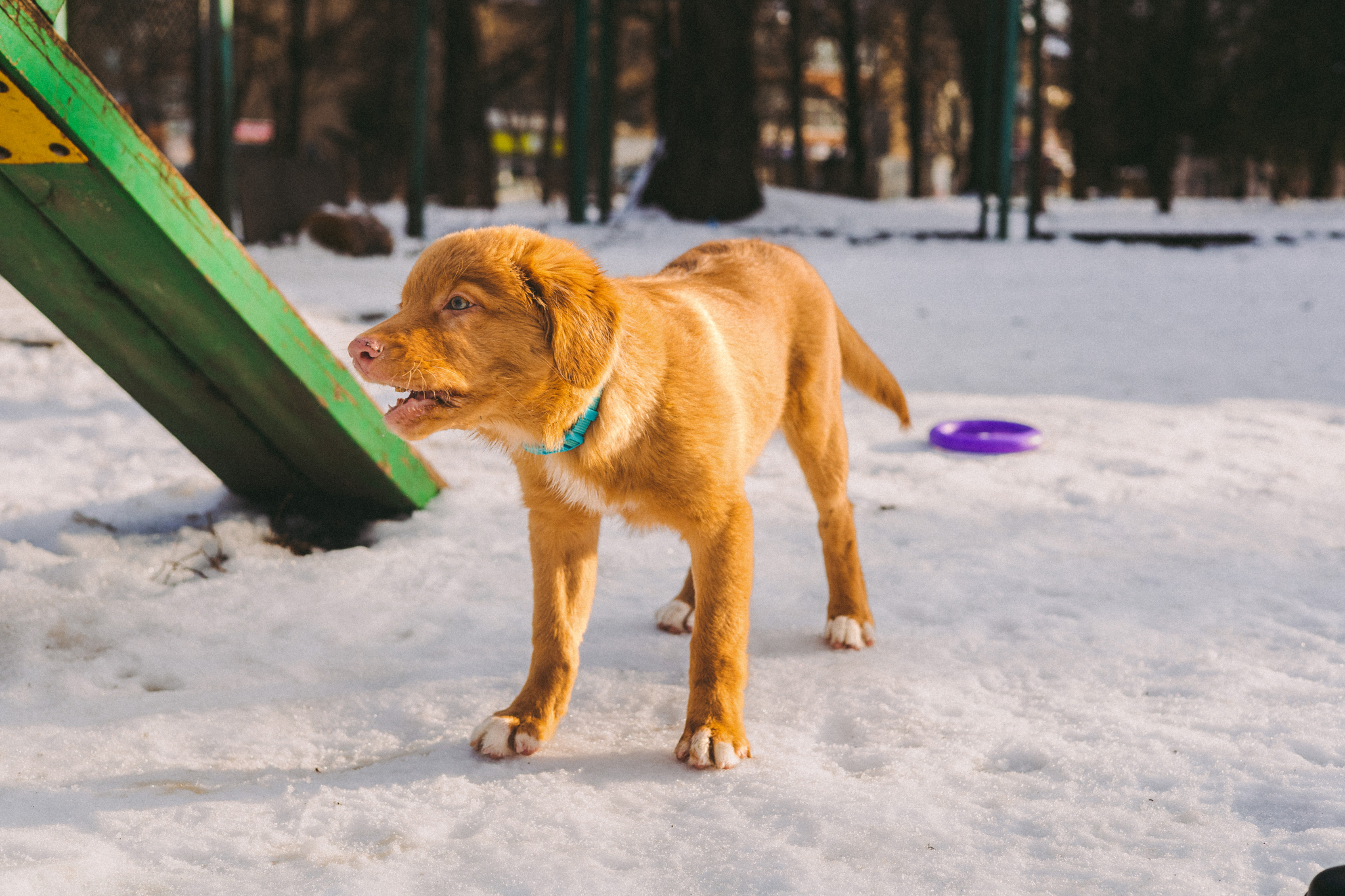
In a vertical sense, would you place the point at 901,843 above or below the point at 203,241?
below

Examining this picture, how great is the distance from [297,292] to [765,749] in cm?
825

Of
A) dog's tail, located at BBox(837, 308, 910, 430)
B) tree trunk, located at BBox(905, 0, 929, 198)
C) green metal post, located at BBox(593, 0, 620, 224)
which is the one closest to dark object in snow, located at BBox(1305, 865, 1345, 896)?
dog's tail, located at BBox(837, 308, 910, 430)

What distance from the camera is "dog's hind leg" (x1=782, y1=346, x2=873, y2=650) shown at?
330 cm

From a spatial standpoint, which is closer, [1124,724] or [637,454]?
[637,454]

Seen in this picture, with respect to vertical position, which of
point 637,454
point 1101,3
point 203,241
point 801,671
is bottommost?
point 801,671

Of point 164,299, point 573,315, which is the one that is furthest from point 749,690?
point 164,299

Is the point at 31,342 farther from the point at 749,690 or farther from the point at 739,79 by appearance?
the point at 739,79

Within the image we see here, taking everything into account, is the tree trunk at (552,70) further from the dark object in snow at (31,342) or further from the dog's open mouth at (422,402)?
the dog's open mouth at (422,402)

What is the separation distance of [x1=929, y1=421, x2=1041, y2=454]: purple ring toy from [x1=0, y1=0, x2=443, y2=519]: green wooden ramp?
2.82 m

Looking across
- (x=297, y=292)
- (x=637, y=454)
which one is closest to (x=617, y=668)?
(x=637, y=454)

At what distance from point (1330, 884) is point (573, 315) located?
1644 millimetres

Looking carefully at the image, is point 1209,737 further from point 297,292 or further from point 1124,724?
point 297,292

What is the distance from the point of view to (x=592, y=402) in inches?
94.0

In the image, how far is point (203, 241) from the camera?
3332 mm
